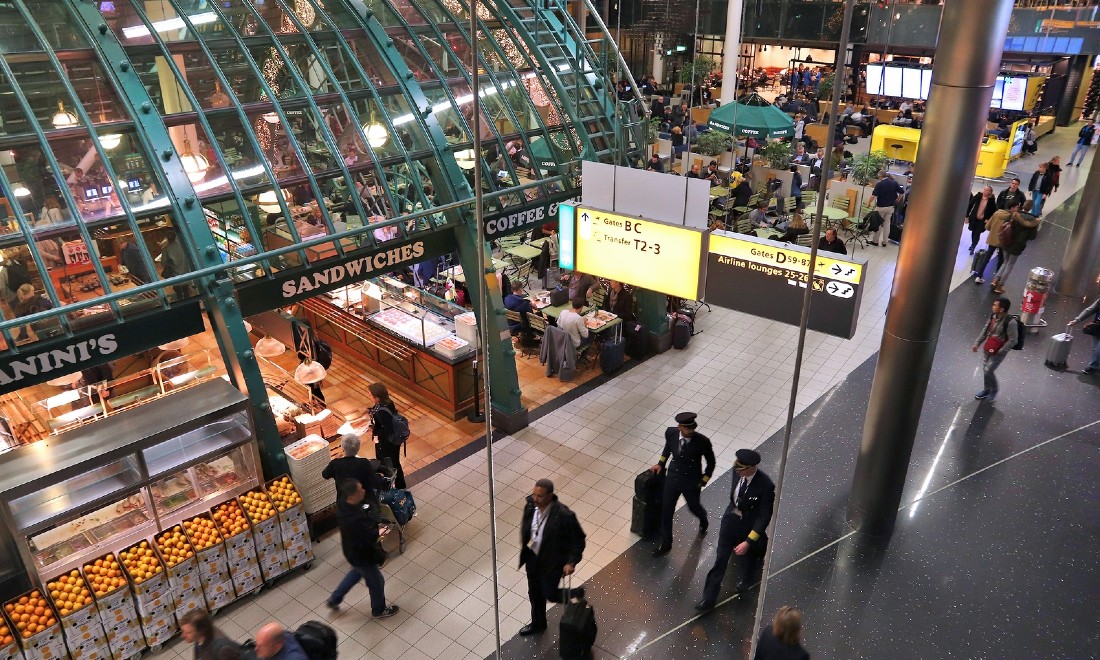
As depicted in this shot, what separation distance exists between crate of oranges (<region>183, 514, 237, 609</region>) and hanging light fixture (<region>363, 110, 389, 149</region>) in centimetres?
514

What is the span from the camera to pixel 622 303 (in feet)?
42.7

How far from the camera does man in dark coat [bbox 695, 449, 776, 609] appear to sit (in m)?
7.07

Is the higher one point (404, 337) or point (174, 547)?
point (404, 337)

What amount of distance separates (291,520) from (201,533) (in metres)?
0.88

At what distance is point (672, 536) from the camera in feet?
27.9

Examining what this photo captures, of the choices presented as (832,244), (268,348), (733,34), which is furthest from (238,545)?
(733,34)

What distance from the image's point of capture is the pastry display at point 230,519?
7664 millimetres

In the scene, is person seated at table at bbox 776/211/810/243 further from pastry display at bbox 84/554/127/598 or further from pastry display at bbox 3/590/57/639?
pastry display at bbox 3/590/57/639

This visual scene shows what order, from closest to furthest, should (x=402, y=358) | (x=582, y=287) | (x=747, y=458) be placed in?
1. (x=747, y=458)
2. (x=402, y=358)
3. (x=582, y=287)

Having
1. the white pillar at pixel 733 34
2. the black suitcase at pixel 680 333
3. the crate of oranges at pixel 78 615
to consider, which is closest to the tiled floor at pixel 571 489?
the black suitcase at pixel 680 333

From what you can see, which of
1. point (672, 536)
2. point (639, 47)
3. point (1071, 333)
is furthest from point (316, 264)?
point (639, 47)

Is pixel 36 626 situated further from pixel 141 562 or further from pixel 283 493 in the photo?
pixel 283 493

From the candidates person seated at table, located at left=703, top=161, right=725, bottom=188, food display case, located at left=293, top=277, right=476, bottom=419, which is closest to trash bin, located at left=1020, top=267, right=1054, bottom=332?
person seated at table, located at left=703, top=161, right=725, bottom=188

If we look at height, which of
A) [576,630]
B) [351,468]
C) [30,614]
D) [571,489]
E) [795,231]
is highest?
[795,231]
